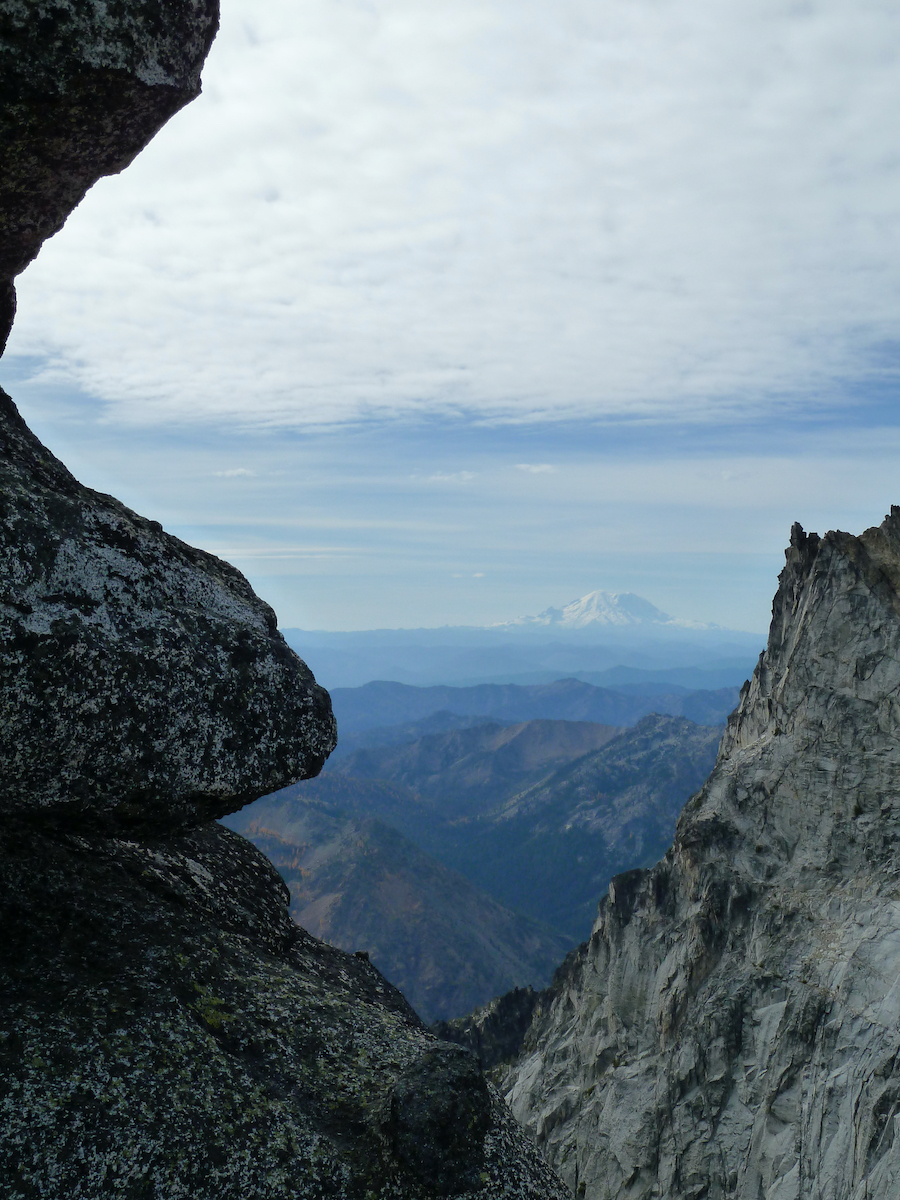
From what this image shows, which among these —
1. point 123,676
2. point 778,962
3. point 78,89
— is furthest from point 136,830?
point 778,962

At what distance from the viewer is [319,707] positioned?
44.0 feet

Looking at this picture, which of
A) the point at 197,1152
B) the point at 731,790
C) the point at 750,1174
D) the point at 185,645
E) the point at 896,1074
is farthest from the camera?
the point at 731,790

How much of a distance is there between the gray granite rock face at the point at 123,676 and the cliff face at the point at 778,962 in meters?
39.4

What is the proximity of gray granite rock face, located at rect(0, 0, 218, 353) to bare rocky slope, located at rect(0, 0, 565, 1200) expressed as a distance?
3cm

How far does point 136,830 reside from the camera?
11555 millimetres

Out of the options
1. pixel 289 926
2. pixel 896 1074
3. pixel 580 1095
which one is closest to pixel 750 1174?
pixel 896 1074

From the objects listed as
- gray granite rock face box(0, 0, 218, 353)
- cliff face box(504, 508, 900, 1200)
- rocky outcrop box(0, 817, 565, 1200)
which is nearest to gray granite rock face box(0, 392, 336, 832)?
rocky outcrop box(0, 817, 565, 1200)

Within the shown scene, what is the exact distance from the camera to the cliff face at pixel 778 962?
134 feet

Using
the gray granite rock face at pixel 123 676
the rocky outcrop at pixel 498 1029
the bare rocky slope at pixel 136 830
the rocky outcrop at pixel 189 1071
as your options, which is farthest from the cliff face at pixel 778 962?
the gray granite rock face at pixel 123 676

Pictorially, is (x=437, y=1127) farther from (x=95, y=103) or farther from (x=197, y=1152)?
(x=95, y=103)

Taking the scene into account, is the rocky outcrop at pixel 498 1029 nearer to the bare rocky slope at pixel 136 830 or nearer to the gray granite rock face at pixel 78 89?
the bare rocky slope at pixel 136 830

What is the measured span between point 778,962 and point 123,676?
5052cm

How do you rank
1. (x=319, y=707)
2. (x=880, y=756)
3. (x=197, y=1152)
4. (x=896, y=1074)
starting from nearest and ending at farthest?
1. (x=197, y=1152)
2. (x=319, y=707)
3. (x=896, y=1074)
4. (x=880, y=756)

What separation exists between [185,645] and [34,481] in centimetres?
363
